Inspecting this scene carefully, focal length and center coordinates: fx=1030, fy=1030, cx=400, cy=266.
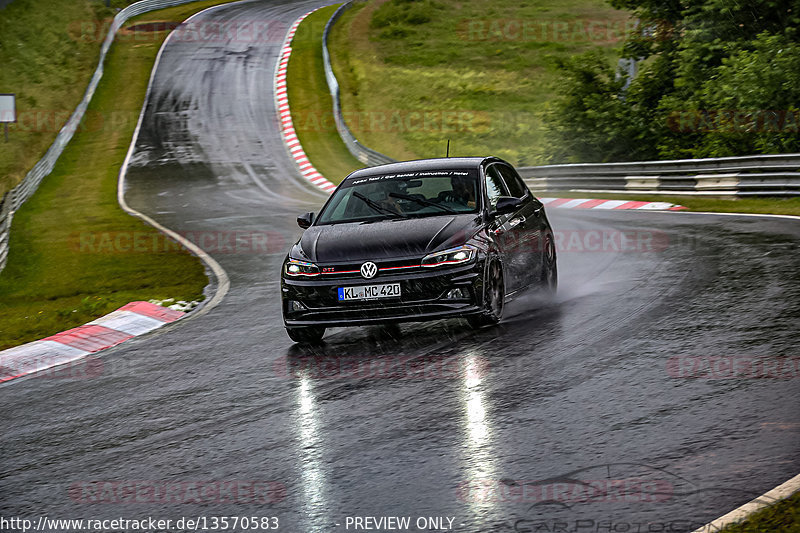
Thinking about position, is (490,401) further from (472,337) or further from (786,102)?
(786,102)

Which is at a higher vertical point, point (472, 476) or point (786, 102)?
point (786, 102)

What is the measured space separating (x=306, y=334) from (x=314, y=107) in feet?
126

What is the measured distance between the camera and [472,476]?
5.05 m

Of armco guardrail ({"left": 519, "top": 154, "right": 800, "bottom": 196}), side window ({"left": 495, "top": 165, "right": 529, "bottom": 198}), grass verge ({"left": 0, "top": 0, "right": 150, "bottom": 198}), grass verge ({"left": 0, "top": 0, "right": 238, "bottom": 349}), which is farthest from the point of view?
grass verge ({"left": 0, "top": 0, "right": 150, "bottom": 198})

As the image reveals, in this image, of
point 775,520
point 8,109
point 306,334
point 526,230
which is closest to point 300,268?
point 306,334

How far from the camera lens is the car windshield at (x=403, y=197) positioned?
9.70 meters

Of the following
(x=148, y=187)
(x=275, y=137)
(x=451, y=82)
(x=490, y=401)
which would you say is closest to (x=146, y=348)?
(x=490, y=401)

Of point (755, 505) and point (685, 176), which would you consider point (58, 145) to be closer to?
point (685, 176)

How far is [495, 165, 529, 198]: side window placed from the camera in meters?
10.9

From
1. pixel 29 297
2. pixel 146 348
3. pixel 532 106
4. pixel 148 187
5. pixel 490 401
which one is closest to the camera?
pixel 490 401

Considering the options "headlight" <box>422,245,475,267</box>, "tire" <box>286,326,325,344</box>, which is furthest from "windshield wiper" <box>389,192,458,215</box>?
"tire" <box>286,326,325,344</box>

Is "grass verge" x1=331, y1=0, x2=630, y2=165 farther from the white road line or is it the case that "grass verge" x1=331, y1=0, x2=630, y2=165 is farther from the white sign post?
the white road line

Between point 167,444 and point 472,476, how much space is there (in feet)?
6.74

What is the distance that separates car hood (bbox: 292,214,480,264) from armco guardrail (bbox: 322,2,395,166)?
73.2 feet
